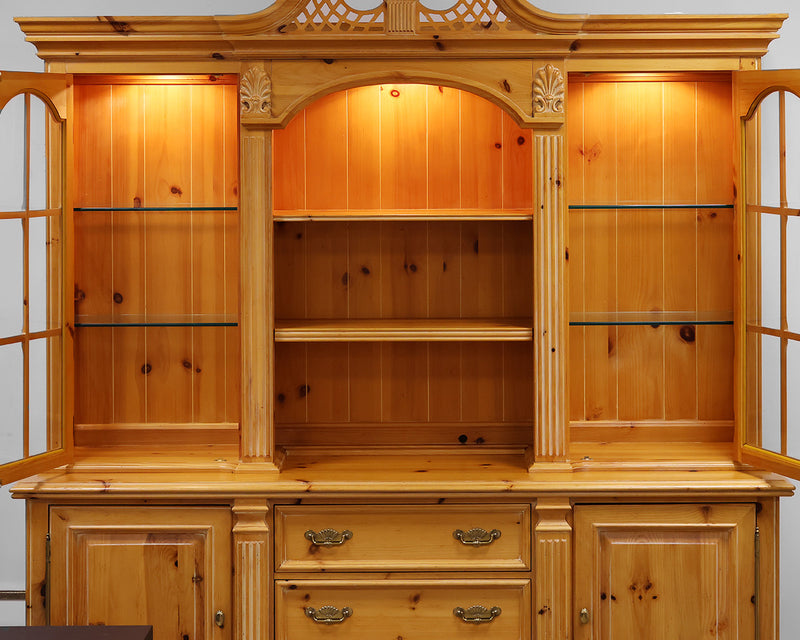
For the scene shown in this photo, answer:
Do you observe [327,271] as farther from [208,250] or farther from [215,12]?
[215,12]

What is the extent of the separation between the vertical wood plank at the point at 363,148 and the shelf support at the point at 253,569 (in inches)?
46.5

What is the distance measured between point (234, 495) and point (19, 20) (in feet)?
5.65

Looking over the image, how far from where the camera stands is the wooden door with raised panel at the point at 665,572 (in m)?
2.90

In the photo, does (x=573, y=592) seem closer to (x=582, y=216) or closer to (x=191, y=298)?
(x=582, y=216)

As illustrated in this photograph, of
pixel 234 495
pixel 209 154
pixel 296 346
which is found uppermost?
pixel 209 154

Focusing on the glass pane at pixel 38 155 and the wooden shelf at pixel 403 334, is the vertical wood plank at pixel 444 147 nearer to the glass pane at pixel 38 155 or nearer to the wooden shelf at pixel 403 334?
the wooden shelf at pixel 403 334

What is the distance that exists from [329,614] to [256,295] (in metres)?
1.06

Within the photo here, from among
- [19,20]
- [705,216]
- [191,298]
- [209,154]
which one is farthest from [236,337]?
[705,216]

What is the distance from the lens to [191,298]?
3365 mm

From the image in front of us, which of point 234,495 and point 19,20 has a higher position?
point 19,20

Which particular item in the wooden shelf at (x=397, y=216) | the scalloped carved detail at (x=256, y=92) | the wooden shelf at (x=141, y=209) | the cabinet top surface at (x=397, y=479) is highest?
the scalloped carved detail at (x=256, y=92)

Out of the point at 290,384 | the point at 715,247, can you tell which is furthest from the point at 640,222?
the point at 290,384

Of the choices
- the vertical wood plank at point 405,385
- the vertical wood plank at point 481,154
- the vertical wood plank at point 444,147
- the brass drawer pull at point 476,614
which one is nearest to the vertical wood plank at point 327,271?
the vertical wood plank at point 405,385

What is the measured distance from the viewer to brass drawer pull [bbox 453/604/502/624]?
290 centimetres
